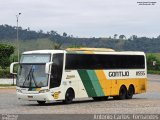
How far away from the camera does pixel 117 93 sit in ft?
112

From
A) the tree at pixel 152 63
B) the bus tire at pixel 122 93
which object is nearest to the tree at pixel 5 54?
the tree at pixel 152 63

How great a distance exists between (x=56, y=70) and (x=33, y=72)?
1.21 meters

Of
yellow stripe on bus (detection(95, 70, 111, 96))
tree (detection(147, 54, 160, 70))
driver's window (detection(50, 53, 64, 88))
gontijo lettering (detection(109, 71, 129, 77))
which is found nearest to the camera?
driver's window (detection(50, 53, 64, 88))

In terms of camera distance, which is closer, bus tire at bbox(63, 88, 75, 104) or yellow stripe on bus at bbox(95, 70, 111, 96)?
bus tire at bbox(63, 88, 75, 104)

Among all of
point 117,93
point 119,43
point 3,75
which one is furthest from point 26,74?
point 119,43

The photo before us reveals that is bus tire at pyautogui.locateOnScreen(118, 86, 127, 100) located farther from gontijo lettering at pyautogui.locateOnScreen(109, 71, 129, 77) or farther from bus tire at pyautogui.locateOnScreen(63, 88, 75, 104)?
bus tire at pyautogui.locateOnScreen(63, 88, 75, 104)

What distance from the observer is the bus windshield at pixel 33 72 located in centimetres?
2852

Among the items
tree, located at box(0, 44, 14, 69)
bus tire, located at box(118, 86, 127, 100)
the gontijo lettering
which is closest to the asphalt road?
the gontijo lettering

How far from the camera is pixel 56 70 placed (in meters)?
29.1

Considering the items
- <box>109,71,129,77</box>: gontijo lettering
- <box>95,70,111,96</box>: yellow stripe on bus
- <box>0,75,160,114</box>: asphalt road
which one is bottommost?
<box>0,75,160,114</box>: asphalt road

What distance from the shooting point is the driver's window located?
94.4 feet

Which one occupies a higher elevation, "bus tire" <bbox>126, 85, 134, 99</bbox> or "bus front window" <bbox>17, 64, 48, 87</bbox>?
"bus front window" <bbox>17, 64, 48, 87</bbox>

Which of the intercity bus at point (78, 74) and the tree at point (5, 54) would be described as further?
the tree at point (5, 54)

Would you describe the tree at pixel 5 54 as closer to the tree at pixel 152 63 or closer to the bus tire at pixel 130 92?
the tree at pixel 152 63
